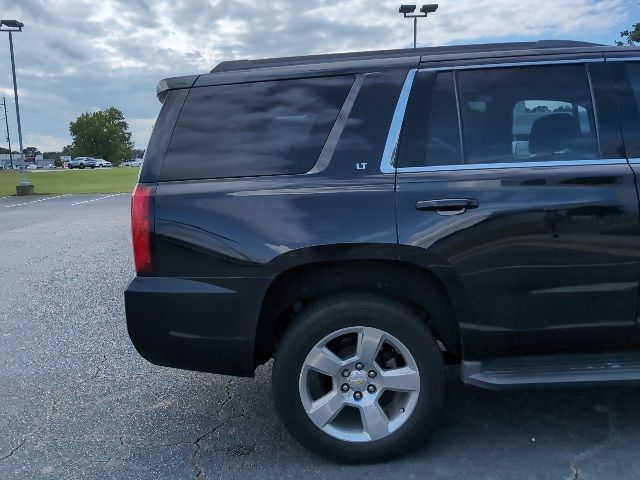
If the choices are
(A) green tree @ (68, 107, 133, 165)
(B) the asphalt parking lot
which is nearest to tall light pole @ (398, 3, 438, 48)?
(B) the asphalt parking lot

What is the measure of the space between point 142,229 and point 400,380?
1481 mm

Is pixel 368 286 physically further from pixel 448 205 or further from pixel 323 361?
pixel 448 205

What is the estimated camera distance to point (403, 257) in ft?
9.05

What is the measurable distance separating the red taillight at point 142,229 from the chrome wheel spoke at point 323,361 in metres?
0.92

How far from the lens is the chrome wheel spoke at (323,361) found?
9.27 ft

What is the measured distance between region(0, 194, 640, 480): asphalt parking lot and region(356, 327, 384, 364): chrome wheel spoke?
567 mm

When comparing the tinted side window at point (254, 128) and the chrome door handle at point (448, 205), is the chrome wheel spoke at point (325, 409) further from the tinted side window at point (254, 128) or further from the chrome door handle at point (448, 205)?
the tinted side window at point (254, 128)

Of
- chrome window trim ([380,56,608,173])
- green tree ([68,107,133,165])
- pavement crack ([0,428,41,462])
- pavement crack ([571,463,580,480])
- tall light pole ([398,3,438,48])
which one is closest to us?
pavement crack ([571,463,580,480])

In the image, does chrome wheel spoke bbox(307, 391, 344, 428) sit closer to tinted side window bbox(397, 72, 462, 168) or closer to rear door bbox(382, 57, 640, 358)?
rear door bbox(382, 57, 640, 358)

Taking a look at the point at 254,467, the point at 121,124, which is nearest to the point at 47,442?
the point at 254,467

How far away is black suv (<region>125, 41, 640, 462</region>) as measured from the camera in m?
2.75

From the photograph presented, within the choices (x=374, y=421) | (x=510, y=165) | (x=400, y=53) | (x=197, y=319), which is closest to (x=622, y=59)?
(x=510, y=165)

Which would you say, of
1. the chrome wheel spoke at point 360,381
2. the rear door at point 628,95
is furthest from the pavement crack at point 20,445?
the rear door at point 628,95

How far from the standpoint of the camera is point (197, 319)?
2854 mm
